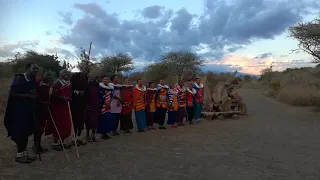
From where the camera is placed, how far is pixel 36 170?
600 cm

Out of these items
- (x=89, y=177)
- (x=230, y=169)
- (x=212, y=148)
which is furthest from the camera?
(x=212, y=148)

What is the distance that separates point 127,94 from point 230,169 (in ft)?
15.8

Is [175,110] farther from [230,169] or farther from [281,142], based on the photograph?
[230,169]

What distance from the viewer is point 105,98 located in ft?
30.0

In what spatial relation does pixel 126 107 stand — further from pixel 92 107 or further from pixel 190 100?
pixel 190 100

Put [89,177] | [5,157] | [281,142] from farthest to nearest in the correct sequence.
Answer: [281,142] < [5,157] < [89,177]

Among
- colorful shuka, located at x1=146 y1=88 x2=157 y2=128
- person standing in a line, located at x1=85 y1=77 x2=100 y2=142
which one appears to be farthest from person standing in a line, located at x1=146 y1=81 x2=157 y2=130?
person standing in a line, located at x1=85 y1=77 x2=100 y2=142

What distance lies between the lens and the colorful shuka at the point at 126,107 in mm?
10094

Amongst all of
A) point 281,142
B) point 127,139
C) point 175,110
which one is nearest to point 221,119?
point 175,110

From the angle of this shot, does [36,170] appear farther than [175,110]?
No

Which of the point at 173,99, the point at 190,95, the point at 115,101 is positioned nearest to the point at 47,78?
the point at 115,101

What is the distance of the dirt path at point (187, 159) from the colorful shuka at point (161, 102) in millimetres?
1100

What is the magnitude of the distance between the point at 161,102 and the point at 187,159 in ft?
15.3

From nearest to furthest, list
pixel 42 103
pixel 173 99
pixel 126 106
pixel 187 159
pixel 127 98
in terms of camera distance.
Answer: pixel 187 159, pixel 42 103, pixel 126 106, pixel 127 98, pixel 173 99
